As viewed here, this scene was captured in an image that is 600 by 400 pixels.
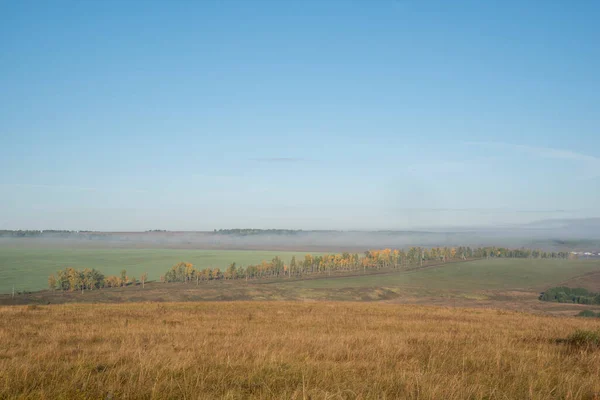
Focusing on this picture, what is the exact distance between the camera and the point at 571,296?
10000 cm

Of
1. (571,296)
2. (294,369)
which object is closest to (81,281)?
(571,296)

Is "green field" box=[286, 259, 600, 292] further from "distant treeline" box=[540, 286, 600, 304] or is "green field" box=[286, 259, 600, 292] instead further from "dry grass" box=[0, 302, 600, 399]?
"dry grass" box=[0, 302, 600, 399]

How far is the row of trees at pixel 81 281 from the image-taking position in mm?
128250

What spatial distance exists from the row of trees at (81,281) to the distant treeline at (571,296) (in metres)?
121

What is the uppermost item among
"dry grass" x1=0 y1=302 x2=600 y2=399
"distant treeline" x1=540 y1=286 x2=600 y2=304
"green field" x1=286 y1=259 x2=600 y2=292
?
"dry grass" x1=0 y1=302 x2=600 y2=399

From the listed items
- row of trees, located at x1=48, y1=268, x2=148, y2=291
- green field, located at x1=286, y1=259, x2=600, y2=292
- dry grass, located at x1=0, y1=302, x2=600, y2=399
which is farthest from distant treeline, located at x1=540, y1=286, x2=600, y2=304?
row of trees, located at x1=48, y1=268, x2=148, y2=291

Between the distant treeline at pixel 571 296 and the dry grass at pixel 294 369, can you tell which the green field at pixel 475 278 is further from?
the dry grass at pixel 294 369

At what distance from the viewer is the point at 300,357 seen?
8.47m

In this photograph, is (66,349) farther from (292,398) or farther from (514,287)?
(514,287)

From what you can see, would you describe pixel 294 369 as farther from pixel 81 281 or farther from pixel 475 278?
pixel 475 278

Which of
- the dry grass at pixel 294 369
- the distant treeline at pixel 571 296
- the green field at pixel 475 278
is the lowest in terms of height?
the green field at pixel 475 278

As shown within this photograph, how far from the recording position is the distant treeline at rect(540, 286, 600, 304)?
308 feet

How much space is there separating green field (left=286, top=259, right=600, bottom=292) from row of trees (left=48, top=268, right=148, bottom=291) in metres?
59.8

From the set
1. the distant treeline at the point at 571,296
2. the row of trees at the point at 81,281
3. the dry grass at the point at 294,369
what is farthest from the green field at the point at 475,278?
the dry grass at the point at 294,369
